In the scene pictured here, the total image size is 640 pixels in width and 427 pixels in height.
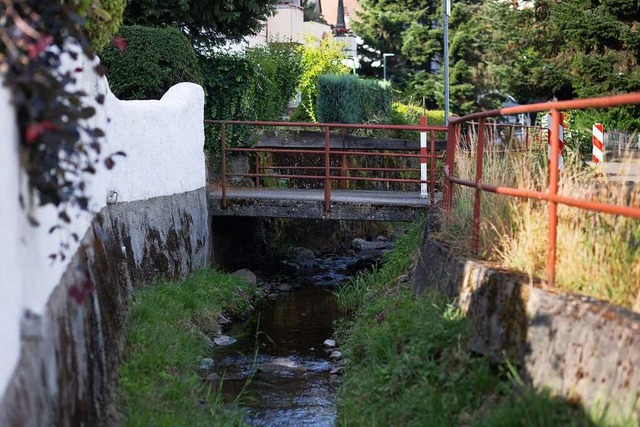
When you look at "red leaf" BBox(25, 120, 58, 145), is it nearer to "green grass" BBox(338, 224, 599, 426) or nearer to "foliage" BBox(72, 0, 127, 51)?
"green grass" BBox(338, 224, 599, 426)

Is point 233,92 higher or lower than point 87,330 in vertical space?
higher

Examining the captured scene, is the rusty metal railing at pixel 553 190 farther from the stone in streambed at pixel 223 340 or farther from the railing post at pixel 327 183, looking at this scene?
the railing post at pixel 327 183

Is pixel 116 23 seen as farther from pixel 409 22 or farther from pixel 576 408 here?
pixel 409 22

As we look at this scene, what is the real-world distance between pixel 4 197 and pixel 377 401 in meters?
3.92

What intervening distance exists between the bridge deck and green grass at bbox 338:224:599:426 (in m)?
4.47

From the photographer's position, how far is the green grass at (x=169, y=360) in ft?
23.0

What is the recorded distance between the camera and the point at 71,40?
20.1ft

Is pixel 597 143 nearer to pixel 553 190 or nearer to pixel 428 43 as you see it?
pixel 553 190

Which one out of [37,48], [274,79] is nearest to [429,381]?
[37,48]

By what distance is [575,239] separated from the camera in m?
6.20

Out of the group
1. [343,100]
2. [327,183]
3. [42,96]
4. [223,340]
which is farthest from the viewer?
[343,100]

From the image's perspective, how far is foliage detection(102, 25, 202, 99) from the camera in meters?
14.1

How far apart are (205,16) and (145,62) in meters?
2.54

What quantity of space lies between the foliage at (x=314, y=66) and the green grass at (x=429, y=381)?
17.3 meters
